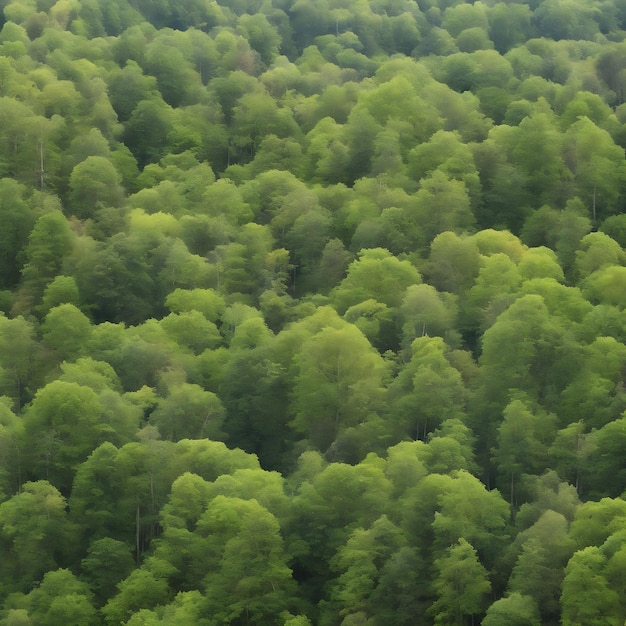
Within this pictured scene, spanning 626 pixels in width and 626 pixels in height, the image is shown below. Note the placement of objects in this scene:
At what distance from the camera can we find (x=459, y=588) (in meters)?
79.8

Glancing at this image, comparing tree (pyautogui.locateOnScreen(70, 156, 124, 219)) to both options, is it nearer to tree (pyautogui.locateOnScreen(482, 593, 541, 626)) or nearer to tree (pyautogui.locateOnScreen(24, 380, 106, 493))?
tree (pyautogui.locateOnScreen(24, 380, 106, 493))

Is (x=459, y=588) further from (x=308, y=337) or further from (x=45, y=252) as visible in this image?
(x=45, y=252)

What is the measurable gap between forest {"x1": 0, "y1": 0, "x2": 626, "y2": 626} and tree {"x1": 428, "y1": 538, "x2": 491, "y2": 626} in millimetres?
193

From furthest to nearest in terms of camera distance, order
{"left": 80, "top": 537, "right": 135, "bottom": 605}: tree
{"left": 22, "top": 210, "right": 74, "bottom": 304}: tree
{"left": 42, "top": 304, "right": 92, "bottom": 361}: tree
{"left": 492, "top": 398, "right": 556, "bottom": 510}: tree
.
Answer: {"left": 22, "top": 210, "right": 74, "bottom": 304}: tree < {"left": 42, "top": 304, "right": 92, "bottom": 361}: tree < {"left": 492, "top": 398, "right": 556, "bottom": 510}: tree < {"left": 80, "top": 537, "right": 135, "bottom": 605}: tree

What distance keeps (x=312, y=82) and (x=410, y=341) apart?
6553cm

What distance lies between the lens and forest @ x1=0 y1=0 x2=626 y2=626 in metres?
83.2

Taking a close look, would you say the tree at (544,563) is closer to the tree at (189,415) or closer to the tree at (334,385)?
the tree at (334,385)

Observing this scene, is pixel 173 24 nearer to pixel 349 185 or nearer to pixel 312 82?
pixel 312 82

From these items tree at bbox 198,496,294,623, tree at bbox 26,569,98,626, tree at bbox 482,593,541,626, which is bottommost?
tree at bbox 26,569,98,626

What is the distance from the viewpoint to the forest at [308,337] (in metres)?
83.2

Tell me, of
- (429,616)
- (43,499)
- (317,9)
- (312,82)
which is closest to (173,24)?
(317,9)

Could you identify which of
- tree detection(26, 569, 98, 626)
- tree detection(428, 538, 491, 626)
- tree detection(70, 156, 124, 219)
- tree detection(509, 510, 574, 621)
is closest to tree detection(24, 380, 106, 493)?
tree detection(26, 569, 98, 626)

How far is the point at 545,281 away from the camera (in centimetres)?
10700

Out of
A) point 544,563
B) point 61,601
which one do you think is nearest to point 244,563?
point 61,601
